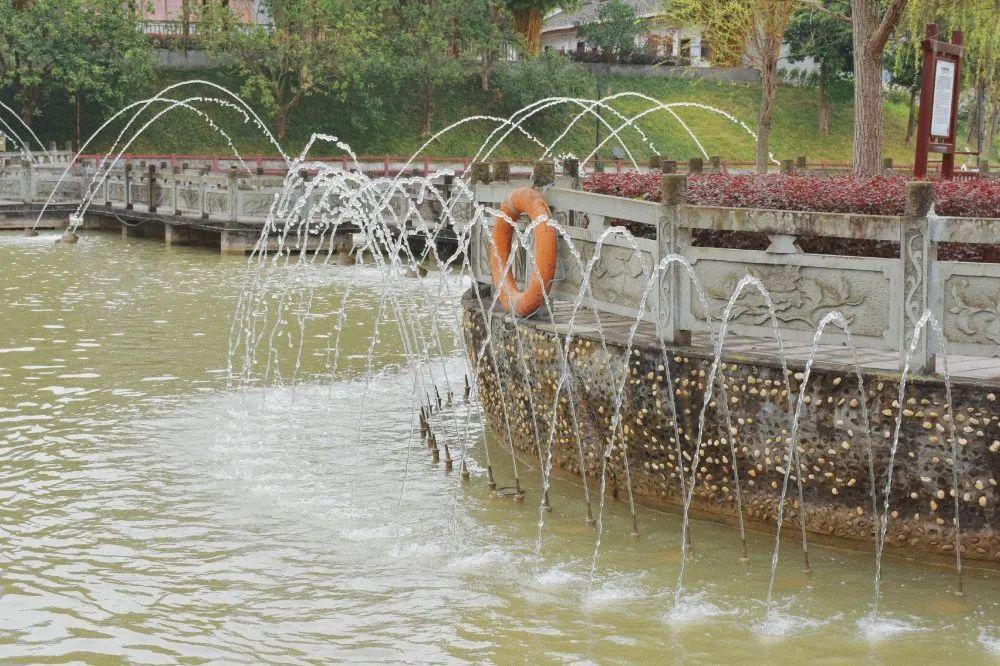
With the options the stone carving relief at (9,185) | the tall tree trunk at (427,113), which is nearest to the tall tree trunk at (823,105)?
the tall tree trunk at (427,113)

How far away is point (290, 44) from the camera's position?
2194 inches

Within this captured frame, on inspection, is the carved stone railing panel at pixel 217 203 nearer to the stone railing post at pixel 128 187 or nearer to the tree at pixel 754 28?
the stone railing post at pixel 128 187

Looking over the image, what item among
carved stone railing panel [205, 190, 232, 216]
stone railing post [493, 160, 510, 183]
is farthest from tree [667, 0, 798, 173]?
stone railing post [493, 160, 510, 183]

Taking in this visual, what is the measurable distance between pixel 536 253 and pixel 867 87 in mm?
9804

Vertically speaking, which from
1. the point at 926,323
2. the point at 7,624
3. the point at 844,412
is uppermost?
the point at 926,323

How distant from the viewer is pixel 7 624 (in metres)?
7.46

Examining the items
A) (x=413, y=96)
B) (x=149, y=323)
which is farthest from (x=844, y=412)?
(x=413, y=96)

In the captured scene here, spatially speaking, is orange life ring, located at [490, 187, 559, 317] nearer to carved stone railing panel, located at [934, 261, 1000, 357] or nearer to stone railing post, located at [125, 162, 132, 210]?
carved stone railing panel, located at [934, 261, 1000, 357]

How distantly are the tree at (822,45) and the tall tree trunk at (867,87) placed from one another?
52623mm

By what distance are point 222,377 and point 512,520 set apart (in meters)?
5.99

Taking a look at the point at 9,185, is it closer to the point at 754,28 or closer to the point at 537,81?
the point at 754,28

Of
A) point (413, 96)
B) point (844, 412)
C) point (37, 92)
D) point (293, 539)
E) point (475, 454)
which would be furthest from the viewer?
point (413, 96)

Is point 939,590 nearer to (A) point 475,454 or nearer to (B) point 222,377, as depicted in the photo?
(A) point 475,454

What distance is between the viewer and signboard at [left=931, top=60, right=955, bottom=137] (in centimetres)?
1316
